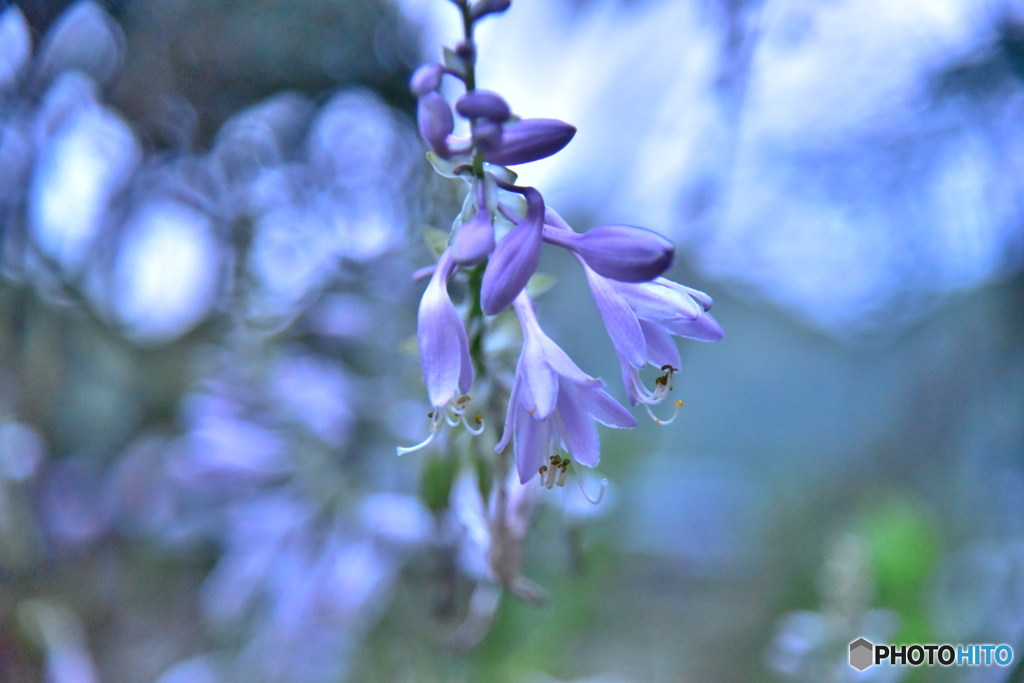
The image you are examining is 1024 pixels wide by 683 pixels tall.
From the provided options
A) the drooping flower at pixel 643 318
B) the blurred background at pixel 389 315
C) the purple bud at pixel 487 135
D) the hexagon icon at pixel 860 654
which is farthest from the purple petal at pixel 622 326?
the hexagon icon at pixel 860 654

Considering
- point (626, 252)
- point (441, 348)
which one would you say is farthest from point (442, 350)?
point (626, 252)

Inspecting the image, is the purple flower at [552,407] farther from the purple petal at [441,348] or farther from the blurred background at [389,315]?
the blurred background at [389,315]

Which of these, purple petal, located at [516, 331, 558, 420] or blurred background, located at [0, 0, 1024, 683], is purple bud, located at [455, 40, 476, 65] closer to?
purple petal, located at [516, 331, 558, 420]

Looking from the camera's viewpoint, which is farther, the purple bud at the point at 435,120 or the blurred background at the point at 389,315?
the blurred background at the point at 389,315

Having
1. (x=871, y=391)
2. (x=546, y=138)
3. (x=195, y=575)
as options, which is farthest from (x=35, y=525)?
(x=871, y=391)

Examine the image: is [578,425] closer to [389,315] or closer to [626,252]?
[626,252]

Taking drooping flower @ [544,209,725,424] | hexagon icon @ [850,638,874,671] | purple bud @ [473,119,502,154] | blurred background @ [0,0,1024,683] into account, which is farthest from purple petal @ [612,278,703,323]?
hexagon icon @ [850,638,874,671]
